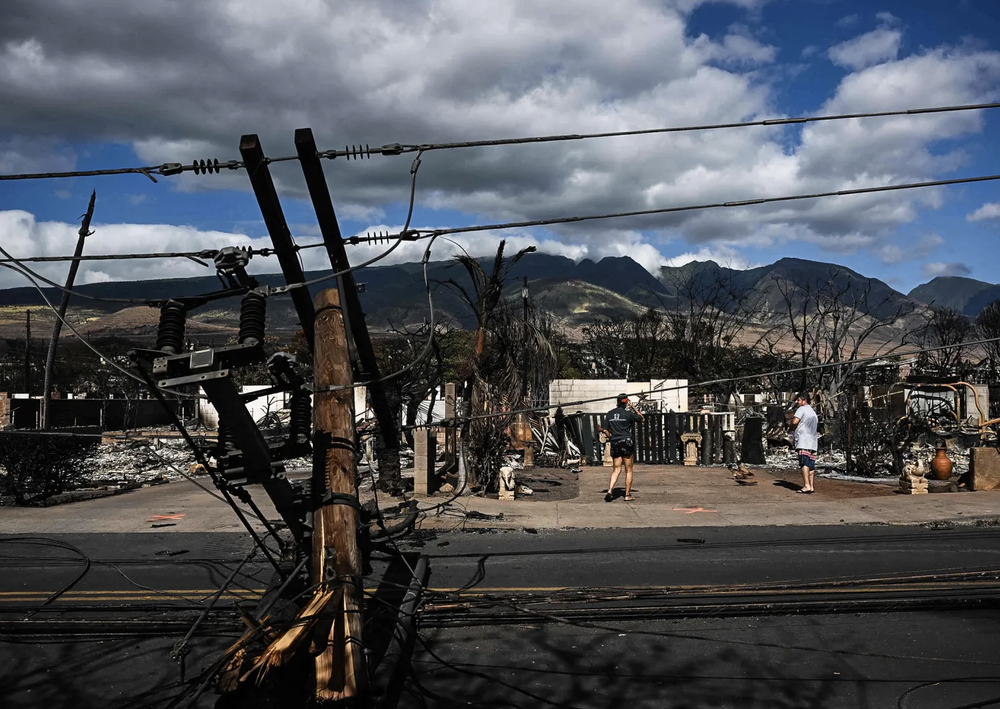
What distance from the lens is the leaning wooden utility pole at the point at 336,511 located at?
463cm

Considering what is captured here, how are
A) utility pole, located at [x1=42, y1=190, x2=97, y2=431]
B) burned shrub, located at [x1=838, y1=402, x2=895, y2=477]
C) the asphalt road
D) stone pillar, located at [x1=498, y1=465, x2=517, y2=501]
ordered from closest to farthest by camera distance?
the asphalt road < stone pillar, located at [x1=498, y1=465, x2=517, y2=501] < burned shrub, located at [x1=838, y1=402, x2=895, y2=477] < utility pole, located at [x1=42, y1=190, x2=97, y2=431]

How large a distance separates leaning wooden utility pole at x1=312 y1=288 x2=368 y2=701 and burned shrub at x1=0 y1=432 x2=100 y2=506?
9.75 metres

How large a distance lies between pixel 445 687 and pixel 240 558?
4466mm

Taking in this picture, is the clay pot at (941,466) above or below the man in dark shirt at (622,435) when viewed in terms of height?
below

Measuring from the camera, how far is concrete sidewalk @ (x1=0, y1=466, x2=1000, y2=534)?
35.5 ft

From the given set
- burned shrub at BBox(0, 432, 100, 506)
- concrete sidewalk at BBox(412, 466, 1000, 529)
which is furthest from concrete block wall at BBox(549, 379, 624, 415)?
burned shrub at BBox(0, 432, 100, 506)

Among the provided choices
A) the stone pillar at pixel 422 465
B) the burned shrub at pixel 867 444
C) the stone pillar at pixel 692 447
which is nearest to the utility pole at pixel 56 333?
the stone pillar at pixel 422 465

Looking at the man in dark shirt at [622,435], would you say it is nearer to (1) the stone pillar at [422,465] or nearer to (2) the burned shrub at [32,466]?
(1) the stone pillar at [422,465]

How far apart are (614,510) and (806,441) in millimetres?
4123

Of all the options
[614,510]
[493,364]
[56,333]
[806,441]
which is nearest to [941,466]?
[806,441]

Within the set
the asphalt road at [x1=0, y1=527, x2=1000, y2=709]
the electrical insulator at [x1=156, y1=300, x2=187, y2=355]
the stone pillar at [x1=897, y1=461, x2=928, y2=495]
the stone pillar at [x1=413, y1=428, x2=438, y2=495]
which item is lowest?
the asphalt road at [x1=0, y1=527, x2=1000, y2=709]

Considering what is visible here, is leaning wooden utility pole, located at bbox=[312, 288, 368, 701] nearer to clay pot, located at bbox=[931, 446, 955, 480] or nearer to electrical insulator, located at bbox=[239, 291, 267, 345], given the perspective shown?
electrical insulator, located at bbox=[239, 291, 267, 345]

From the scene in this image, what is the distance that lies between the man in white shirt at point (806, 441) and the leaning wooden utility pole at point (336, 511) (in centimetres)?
1033

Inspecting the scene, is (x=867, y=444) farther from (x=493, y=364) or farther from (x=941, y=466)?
(x=493, y=364)
